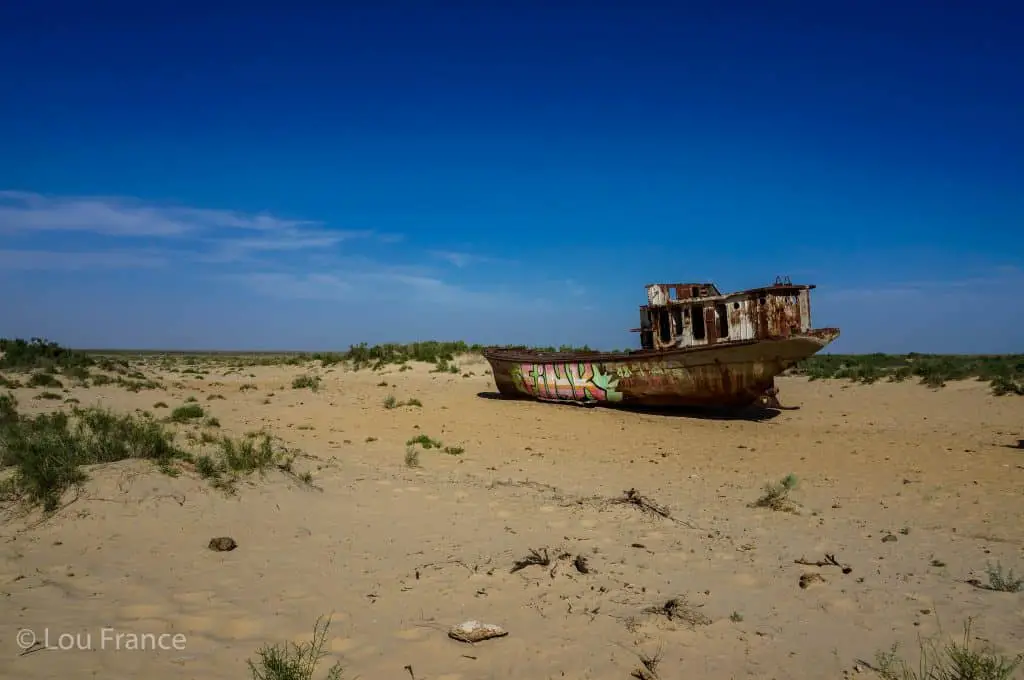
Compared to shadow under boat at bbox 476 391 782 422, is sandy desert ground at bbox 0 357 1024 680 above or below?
below

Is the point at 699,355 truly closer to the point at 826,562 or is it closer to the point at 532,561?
the point at 826,562

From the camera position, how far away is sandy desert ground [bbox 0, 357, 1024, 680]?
4.01m

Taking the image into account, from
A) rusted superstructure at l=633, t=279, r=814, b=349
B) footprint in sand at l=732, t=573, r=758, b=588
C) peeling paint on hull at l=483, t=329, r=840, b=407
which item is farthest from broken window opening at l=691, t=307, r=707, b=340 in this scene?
footprint in sand at l=732, t=573, r=758, b=588

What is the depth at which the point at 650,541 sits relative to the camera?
633 cm

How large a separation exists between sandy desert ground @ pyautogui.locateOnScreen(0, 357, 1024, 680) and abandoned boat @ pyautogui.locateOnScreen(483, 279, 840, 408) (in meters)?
4.61

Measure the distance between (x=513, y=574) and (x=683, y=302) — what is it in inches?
546

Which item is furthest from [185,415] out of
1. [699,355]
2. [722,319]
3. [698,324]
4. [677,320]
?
[722,319]

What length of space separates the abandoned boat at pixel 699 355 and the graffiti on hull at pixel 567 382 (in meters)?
0.03

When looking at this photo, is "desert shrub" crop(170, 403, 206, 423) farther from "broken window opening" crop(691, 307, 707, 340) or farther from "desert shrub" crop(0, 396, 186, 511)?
"broken window opening" crop(691, 307, 707, 340)

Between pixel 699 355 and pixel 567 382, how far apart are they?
15.2 ft

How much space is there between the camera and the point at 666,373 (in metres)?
17.1

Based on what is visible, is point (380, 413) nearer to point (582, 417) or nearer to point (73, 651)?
point (582, 417)

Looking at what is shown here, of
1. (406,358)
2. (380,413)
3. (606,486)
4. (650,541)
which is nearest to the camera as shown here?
(650,541)

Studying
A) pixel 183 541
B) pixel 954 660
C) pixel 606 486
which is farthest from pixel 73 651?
pixel 606 486
